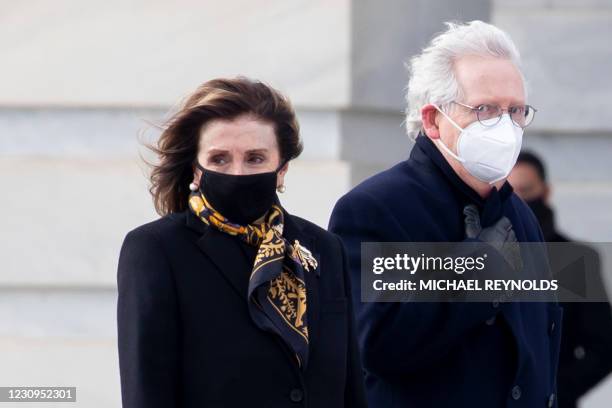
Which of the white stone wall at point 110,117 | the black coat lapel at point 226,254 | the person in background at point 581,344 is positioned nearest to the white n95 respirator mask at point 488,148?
the black coat lapel at point 226,254

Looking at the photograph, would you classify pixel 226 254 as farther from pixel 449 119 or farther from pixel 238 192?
pixel 449 119

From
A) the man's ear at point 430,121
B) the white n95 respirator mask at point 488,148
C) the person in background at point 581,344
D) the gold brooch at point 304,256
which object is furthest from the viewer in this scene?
the person in background at point 581,344

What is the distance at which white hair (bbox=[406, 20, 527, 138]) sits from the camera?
3834 mm

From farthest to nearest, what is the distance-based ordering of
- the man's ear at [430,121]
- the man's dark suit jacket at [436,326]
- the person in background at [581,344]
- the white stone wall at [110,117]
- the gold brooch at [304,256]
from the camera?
1. the white stone wall at [110,117]
2. the person in background at [581,344]
3. the man's ear at [430,121]
4. the man's dark suit jacket at [436,326]
5. the gold brooch at [304,256]

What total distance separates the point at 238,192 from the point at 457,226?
0.76 meters

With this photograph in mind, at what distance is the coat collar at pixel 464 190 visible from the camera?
378 cm

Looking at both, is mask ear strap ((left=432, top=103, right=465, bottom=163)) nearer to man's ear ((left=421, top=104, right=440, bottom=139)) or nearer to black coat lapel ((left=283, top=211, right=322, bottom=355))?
man's ear ((left=421, top=104, right=440, bottom=139))

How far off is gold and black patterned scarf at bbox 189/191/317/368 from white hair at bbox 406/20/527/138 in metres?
0.68

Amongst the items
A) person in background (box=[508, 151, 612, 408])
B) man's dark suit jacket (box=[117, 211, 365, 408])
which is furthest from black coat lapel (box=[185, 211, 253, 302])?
person in background (box=[508, 151, 612, 408])

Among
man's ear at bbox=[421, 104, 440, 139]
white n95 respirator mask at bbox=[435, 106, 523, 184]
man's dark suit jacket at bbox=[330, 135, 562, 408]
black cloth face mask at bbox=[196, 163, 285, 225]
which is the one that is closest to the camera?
black cloth face mask at bbox=[196, 163, 285, 225]

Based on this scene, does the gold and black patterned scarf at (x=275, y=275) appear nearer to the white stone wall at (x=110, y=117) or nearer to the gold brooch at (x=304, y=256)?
the gold brooch at (x=304, y=256)

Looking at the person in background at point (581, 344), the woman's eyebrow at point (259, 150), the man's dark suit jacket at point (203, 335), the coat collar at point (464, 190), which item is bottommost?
the person in background at point (581, 344)

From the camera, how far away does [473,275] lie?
3.55m

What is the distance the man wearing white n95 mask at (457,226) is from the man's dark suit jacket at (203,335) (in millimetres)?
307
